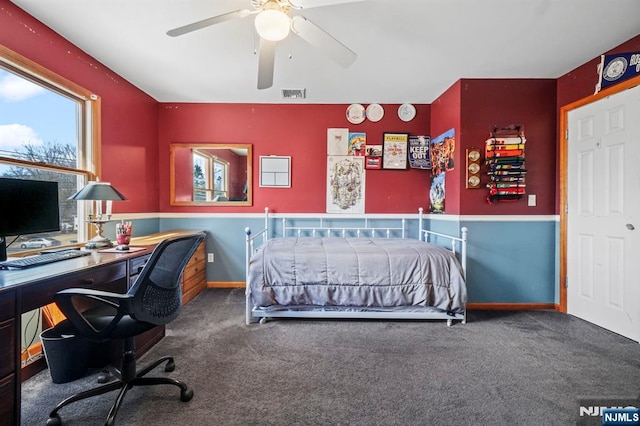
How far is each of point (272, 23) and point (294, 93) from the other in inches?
68.3

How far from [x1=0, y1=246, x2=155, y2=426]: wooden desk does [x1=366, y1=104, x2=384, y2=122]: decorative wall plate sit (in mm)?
3013

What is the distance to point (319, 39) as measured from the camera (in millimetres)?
1694

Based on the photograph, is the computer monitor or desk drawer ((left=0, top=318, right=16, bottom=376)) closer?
desk drawer ((left=0, top=318, right=16, bottom=376))

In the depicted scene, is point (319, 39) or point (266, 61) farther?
point (266, 61)

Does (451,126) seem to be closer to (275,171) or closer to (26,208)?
(275,171)

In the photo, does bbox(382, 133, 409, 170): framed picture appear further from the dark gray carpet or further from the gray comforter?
the dark gray carpet

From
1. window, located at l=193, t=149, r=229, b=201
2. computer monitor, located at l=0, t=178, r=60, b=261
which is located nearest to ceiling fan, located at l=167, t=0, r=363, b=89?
computer monitor, located at l=0, t=178, r=60, b=261

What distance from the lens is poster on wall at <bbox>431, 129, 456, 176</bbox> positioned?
2992 mm

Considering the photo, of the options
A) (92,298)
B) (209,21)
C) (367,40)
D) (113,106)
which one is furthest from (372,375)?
(113,106)

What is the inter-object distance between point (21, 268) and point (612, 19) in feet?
12.7

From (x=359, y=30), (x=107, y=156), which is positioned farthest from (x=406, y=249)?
(x=107, y=156)

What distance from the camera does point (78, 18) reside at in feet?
6.36

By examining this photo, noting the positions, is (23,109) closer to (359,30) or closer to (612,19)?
(359,30)
